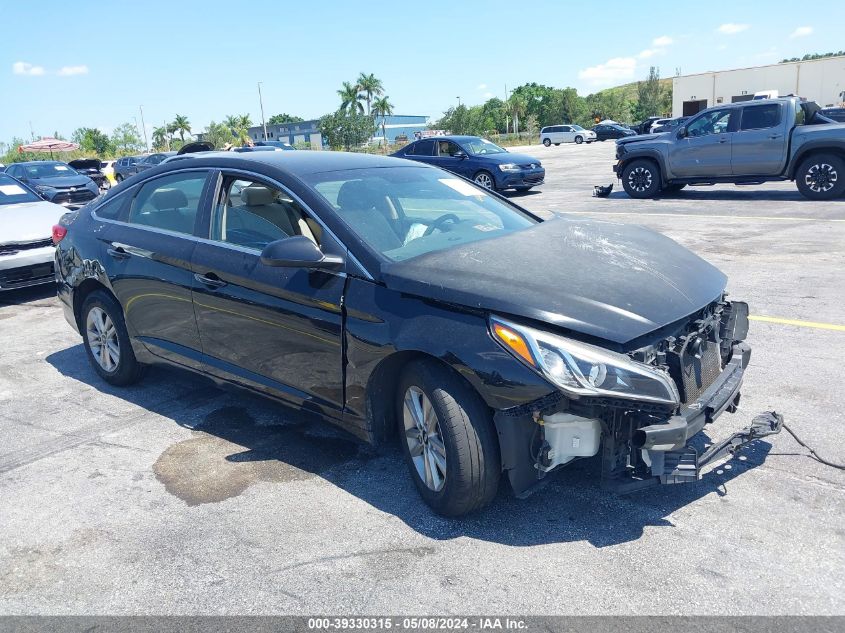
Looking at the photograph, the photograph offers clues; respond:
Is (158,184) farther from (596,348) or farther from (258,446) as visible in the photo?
(596,348)

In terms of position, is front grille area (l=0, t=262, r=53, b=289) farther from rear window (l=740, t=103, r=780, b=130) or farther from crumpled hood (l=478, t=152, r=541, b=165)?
rear window (l=740, t=103, r=780, b=130)

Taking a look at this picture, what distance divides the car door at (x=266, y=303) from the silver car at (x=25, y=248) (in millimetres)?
5113

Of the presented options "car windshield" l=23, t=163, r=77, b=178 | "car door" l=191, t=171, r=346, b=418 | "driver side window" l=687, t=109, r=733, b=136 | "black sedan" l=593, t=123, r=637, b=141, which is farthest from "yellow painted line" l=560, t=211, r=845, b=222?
"black sedan" l=593, t=123, r=637, b=141

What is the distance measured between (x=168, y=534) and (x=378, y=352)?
1.32 meters

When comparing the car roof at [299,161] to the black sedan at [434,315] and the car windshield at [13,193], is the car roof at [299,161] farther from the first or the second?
the car windshield at [13,193]

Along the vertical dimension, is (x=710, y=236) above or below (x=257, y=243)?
below

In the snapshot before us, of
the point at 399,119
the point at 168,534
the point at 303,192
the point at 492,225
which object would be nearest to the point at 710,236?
the point at 492,225

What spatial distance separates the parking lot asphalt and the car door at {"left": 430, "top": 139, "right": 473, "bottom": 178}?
45.5 feet

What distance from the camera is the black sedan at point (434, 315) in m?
2.96

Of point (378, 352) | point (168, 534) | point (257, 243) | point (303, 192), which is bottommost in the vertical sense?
point (168, 534)

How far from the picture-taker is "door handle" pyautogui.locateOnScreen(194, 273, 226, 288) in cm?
418

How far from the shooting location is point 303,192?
3.92 meters

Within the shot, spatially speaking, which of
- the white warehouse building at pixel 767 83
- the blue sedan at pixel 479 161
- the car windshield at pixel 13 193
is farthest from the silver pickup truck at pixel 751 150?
the white warehouse building at pixel 767 83

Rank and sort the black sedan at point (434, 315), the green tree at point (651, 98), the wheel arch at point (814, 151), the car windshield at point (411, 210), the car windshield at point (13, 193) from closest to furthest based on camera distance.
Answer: the black sedan at point (434, 315), the car windshield at point (411, 210), the car windshield at point (13, 193), the wheel arch at point (814, 151), the green tree at point (651, 98)
